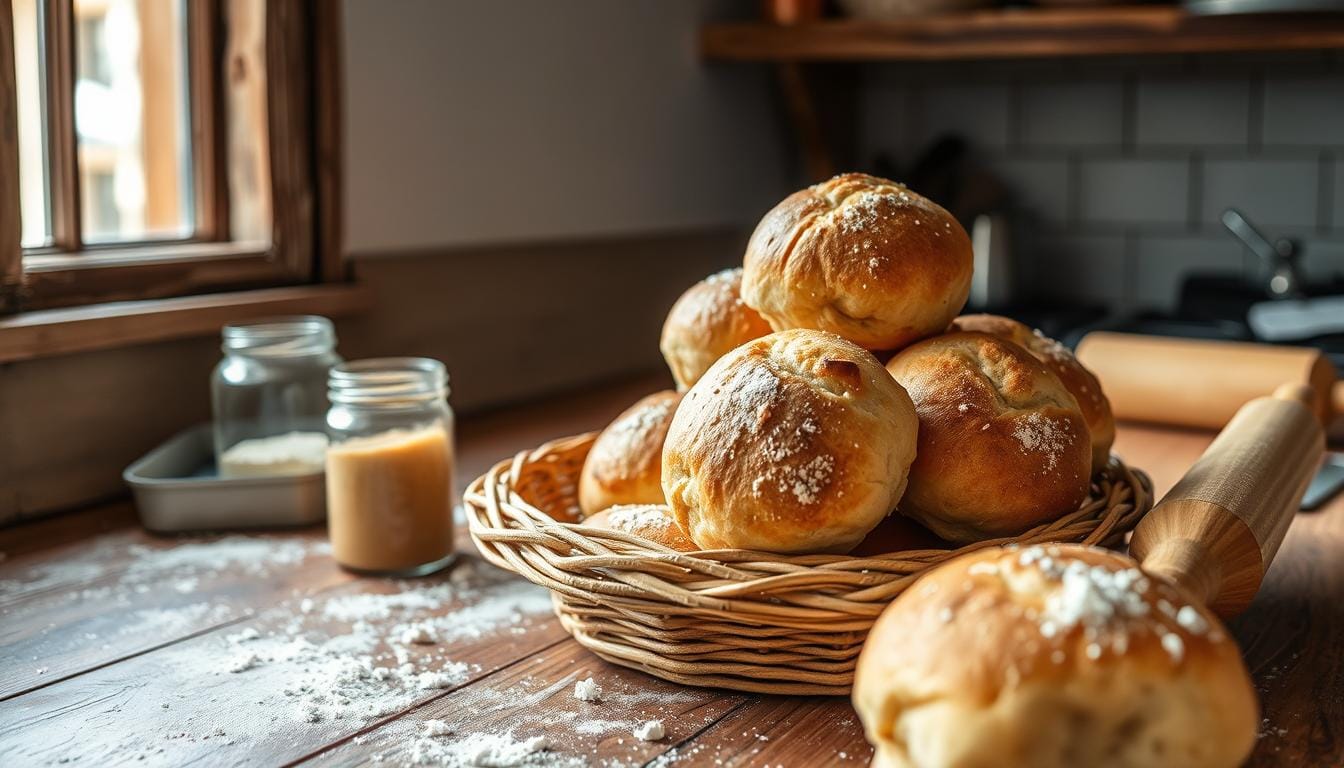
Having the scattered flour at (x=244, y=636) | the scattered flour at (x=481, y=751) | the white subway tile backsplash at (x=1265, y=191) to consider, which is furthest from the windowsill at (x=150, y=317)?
the white subway tile backsplash at (x=1265, y=191)

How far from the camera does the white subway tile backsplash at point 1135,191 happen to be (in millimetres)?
2213

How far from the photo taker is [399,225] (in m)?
1.69

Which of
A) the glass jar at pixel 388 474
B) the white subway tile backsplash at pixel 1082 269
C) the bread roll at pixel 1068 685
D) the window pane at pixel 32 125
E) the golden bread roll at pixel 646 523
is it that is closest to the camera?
the bread roll at pixel 1068 685

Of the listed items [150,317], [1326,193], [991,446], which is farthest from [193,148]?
[1326,193]

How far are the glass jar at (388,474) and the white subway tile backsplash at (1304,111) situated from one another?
64.9 inches

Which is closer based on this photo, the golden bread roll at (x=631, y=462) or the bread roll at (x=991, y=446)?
the bread roll at (x=991, y=446)

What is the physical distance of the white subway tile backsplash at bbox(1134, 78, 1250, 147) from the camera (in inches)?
84.1

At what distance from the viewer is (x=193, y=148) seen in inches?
60.7

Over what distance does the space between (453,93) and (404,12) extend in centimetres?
14

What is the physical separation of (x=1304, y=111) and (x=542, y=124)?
128cm

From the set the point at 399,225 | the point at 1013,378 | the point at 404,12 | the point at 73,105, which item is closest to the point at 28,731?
the point at 1013,378

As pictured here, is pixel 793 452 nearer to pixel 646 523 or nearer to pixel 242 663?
pixel 646 523

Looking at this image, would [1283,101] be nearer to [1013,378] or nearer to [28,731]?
[1013,378]

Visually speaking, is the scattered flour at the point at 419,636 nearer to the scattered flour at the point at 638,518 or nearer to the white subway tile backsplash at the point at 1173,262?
the scattered flour at the point at 638,518
